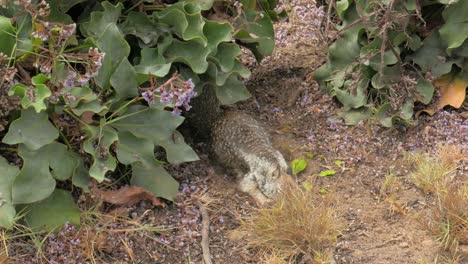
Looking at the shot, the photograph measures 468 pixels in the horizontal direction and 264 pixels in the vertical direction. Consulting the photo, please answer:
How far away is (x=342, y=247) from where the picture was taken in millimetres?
3045

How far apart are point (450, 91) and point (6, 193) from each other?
2059mm

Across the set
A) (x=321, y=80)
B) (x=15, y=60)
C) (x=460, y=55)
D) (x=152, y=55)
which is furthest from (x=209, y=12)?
(x=460, y=55)

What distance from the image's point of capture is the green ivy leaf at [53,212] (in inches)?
116

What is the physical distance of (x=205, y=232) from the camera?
10.2 feet

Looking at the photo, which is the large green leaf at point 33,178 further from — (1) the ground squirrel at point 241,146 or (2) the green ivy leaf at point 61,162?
(1) the ground squirrel at point 241,146

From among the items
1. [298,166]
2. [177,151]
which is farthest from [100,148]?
[298,166]

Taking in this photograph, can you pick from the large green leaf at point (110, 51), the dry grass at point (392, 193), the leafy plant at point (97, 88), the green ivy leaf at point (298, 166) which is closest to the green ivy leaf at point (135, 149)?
the leafy plant at point (97, 88)

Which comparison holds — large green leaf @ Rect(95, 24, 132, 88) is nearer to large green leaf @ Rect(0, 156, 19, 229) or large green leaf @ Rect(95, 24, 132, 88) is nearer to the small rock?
large green leaf @ Rect(0, 156, 19, 229)

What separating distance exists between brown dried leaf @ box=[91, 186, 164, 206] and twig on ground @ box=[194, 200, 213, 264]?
0.16 m

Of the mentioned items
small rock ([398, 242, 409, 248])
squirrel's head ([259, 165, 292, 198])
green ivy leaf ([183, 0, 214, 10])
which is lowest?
squirrel's head ([259, 165, 292, 198])

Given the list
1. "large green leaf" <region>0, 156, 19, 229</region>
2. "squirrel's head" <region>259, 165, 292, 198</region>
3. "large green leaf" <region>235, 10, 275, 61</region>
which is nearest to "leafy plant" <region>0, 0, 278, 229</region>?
"large green leaf" <region>0, 156, 19, 229</region>

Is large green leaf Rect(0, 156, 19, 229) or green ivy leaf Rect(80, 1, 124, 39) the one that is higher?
green ivy leaf Rect(80, 1, 124, 39)

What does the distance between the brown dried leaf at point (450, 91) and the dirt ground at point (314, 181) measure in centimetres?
4

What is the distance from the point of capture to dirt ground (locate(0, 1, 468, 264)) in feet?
9.87
